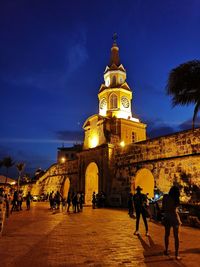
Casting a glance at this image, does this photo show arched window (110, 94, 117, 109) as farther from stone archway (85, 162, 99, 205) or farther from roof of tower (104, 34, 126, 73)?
stone archway (85, 162, 99, 205)

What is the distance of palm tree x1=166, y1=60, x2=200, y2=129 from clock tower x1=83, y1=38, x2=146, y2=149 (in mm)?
18385

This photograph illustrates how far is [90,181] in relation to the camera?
2834 cm

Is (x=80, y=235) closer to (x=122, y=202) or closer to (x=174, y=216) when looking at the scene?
(x=174, y=216)

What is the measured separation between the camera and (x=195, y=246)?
7633mm

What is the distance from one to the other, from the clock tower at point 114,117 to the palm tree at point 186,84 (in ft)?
60.3

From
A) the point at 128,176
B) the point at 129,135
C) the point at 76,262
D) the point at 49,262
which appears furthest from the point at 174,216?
the point at 129,135

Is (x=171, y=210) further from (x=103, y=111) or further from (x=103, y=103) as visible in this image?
(x=103, y=103)

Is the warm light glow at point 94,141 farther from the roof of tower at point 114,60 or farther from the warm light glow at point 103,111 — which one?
the roof of tower at point 114,60

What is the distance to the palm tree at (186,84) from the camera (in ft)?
34.0

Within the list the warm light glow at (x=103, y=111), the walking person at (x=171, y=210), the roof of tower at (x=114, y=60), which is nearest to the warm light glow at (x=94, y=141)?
the warm light glow at (x=103, y=111)

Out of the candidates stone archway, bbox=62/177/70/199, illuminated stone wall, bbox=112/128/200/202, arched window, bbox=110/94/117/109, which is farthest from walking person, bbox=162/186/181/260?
arched window, bbox=110/94/117/109

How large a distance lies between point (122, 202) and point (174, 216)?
55.4 feet

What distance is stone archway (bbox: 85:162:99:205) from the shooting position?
91.2 ft

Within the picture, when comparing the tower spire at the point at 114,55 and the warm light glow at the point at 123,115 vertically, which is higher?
the tower spire at the point at 114,55
